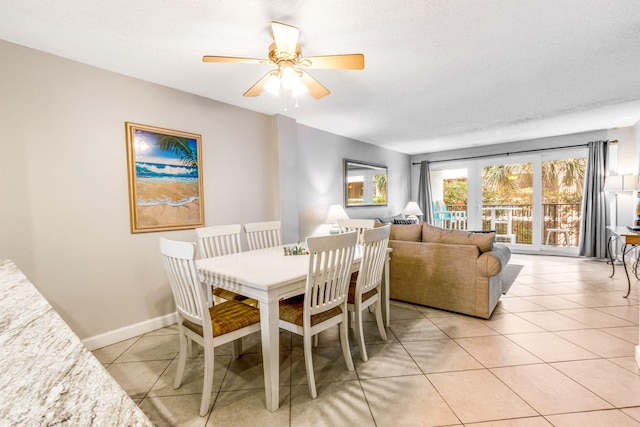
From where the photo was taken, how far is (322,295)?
1812 millimetres

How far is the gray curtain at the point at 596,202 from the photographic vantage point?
16.1 feet

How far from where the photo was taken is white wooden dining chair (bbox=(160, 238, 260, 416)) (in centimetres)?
159

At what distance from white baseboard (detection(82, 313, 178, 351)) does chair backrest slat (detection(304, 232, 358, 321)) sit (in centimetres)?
185

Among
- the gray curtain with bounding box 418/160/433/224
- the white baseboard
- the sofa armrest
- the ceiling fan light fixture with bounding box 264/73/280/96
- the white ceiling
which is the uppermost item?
the white ceiling

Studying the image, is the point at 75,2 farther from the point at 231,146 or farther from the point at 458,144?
the point at 458,144

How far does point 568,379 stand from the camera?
1854 mm

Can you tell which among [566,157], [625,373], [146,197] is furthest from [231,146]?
[566,157]

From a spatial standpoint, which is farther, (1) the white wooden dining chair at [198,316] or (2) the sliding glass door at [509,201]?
(2) the sliding glass door at [509,201]

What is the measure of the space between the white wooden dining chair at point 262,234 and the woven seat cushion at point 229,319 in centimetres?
98

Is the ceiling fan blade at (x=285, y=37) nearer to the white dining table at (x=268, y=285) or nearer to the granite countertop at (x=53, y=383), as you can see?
the white dining table at (x=268, y=285)

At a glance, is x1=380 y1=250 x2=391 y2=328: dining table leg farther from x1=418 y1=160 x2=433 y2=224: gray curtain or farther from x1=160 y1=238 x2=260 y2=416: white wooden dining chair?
x1=418 y1=160 x2=433 y2=224: gray curtain

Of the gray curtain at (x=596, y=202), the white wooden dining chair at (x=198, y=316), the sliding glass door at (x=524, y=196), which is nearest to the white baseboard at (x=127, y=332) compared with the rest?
the white wooden dining chair at (x=198, y=316)

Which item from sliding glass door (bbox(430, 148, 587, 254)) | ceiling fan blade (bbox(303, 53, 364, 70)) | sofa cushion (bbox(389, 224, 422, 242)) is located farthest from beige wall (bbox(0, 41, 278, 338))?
sliding glass door (bbox(430, 148, 587, 254))

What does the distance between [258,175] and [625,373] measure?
366cm
